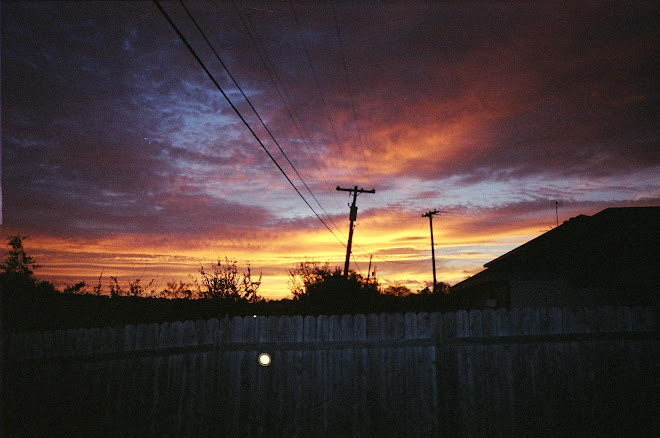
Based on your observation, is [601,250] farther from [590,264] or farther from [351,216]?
[351,216]

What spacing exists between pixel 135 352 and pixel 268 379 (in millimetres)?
2261

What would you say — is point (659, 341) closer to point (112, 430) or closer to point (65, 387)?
point (112, 430)

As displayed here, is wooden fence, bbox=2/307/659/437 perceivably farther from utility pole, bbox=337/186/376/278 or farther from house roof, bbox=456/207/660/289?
utility pole, bbox=337/186/376/278

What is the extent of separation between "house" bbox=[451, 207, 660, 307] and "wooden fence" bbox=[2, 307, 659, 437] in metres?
4.19

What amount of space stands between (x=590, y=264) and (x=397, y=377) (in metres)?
7.59

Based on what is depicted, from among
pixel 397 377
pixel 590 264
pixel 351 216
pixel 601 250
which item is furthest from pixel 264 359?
pixel 351 216

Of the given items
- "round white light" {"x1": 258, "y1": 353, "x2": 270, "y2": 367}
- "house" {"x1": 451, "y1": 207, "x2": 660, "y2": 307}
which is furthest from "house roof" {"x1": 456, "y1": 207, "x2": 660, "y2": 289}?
"round white light" {"x1": 258, "y1": 353, "x2": 270, "y2": 367}

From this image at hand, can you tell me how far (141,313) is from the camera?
14164 mm

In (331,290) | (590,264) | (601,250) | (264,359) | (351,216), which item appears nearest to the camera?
(264,359)

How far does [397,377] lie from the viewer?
671 centimetres

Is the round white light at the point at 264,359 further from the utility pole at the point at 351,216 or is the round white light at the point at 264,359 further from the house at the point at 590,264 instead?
the utility pole at the point at 351,216

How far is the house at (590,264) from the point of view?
33.7ft

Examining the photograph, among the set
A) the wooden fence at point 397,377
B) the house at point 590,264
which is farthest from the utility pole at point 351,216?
the wooden fence at point 397,377

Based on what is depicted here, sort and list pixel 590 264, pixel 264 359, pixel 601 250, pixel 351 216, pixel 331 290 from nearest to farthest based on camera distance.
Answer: pixel 264 359 → pixel 601 250 → pixel 590 264 → pixel 331 290 → pixel 351 216
